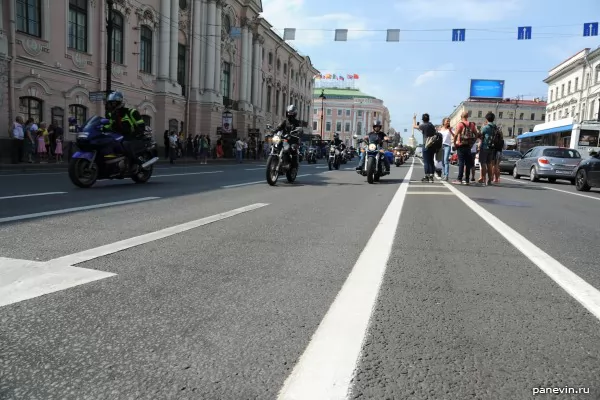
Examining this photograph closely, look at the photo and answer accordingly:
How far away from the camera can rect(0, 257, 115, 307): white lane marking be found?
264 cm

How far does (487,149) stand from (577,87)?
6064 centimetres

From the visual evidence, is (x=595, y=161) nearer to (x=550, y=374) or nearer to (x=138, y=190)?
(x=138, y=190)

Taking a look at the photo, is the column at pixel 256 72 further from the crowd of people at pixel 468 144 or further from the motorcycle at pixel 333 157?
the crowd of people at pixel 468 144

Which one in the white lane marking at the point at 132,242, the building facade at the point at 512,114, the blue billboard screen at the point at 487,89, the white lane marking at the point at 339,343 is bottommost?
the white lane marking at the point at 339,343

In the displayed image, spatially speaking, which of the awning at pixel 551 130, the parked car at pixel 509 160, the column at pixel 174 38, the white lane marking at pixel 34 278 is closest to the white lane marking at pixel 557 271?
the white lane marking at pixel 34 278

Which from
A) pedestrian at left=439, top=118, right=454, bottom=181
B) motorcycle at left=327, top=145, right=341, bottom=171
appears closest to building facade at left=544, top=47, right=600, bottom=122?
motorcycle at left=327, top=145, right=341, bottom=171

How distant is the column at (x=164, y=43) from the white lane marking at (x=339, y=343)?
2960 cm

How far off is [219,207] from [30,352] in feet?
15.6

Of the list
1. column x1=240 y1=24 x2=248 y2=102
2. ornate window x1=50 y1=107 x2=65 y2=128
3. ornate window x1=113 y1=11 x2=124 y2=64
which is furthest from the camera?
column x1=240 y1=24 x2=248 y2=102

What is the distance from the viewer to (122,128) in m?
9.39

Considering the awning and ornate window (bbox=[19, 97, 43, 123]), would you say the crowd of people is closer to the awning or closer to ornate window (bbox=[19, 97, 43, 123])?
ornate window (bbox=[19, 97, 43, 123])

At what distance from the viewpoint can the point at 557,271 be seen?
11.9 ft

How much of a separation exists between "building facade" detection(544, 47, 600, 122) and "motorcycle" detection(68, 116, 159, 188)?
54.8 meters

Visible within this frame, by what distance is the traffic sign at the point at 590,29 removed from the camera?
23.6 metres
